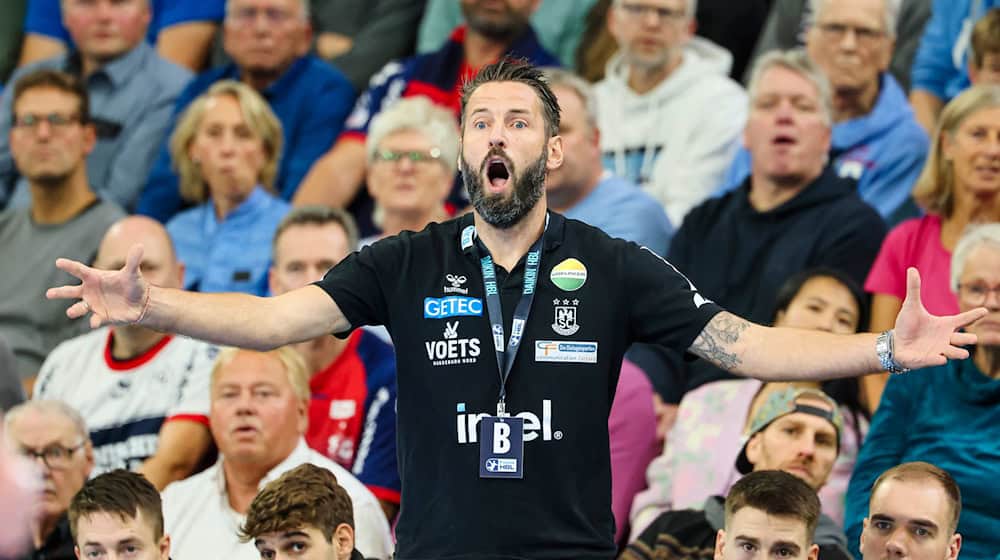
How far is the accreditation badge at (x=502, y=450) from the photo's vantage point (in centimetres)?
346

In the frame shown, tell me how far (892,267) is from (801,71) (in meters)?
0.97

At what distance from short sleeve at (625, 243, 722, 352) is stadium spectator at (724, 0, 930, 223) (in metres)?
3.30

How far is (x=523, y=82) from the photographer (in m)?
3.75

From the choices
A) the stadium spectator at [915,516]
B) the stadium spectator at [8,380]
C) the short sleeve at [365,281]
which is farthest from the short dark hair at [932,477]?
the stadium spectator at [8,380]

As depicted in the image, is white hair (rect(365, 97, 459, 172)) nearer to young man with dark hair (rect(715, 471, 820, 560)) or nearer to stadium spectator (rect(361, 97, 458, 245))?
stadium spectator (rect(361, 97, 458, 245))

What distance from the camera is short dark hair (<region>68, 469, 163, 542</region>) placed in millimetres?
→ 4820

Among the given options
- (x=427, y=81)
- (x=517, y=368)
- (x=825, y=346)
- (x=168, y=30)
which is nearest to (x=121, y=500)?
(x=517, y=368)

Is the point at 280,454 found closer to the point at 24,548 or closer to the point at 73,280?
the point at 73,280

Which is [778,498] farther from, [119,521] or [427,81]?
[427,81]

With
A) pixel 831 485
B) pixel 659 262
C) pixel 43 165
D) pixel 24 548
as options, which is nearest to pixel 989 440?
pixel 831 485

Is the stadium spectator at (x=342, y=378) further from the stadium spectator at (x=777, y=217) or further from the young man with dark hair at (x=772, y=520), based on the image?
the young man with dark hair at (x=772, y=520)

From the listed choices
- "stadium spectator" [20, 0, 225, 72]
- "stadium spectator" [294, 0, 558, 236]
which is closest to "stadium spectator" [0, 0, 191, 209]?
"stadium spectator" [20, 0, 225, 72]

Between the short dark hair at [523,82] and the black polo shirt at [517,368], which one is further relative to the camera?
the short dark hair at [523,82]

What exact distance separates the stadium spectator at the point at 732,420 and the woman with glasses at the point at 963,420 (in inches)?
11.8
